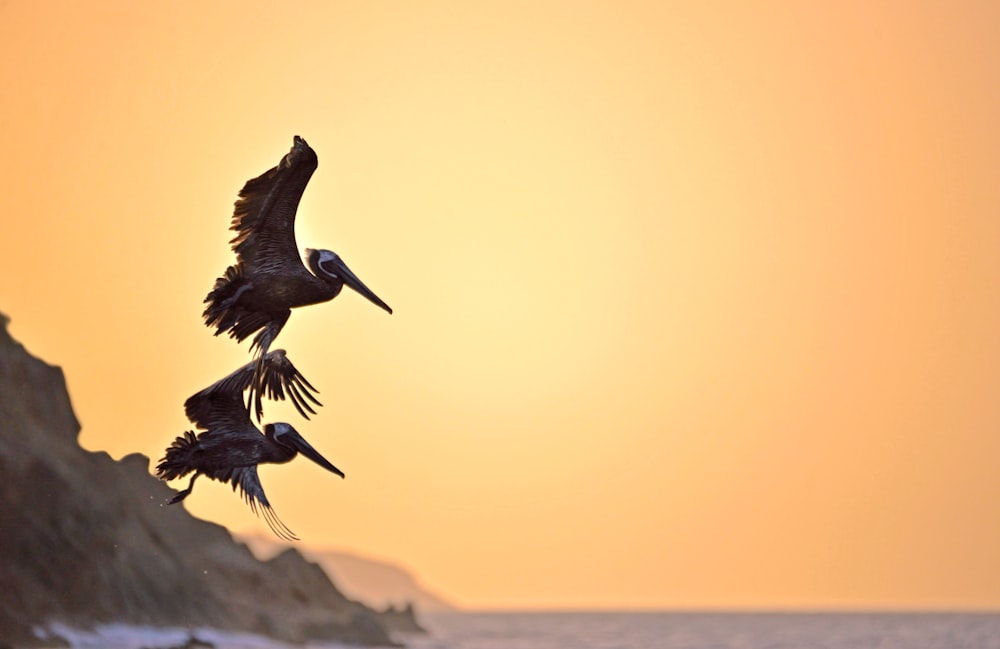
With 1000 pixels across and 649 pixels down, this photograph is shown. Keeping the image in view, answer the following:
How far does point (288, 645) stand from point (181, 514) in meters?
5.78

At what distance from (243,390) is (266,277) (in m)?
1.31

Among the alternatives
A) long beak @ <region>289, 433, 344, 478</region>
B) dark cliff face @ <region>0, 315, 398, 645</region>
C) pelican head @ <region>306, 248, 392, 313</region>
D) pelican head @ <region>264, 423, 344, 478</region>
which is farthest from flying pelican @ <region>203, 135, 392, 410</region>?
dark cliff face @ <region>0, 315, 398, 645</region>

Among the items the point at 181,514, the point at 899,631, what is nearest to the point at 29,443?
the point at 181,514

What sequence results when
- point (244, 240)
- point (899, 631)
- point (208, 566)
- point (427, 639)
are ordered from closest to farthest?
1. point (244, 240)
2. point (208, 566)
3. point (427, 639)
4. point (899, 631)

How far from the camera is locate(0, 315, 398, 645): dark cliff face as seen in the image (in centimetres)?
4112

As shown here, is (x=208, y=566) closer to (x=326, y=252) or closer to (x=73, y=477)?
(x=73, y=477)

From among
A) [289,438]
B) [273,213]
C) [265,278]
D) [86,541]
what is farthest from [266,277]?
[86,541]

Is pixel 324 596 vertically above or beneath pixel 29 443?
beneath

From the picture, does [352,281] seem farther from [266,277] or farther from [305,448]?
[305,448]

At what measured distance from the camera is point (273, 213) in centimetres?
1689

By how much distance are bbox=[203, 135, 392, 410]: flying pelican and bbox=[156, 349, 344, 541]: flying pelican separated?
32 cm

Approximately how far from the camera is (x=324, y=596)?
57594 millimetres

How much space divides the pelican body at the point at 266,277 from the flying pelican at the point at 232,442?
0.51 metres

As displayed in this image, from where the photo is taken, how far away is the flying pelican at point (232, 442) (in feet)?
56.0
